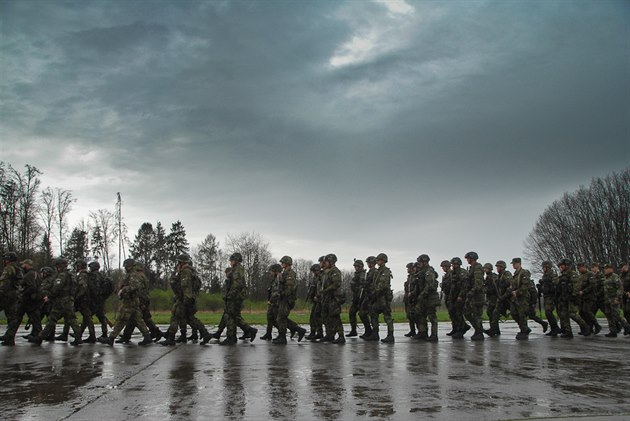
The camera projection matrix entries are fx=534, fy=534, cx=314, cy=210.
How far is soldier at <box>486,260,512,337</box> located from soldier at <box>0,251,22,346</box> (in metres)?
12.7

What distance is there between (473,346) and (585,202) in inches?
2090

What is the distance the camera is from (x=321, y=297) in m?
13.6

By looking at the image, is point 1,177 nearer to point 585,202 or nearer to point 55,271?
point 55,271

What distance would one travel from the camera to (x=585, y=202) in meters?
58.2

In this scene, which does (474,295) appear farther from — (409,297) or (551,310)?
(551,310)

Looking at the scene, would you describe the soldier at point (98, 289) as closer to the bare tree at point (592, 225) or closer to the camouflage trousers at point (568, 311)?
→ the camouflage trousers at point (568, 311)

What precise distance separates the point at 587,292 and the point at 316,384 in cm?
1165

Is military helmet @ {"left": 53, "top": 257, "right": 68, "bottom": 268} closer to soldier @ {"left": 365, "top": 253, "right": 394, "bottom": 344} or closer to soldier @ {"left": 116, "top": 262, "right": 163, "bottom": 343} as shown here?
soldier @ {"left": 116, "top": 262, "right": 163, "bottom": 343}

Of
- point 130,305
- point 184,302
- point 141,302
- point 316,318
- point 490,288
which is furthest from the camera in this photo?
point 490,288

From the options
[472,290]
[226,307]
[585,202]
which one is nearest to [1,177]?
[226,307]

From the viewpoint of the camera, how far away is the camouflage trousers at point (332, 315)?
1314 cm

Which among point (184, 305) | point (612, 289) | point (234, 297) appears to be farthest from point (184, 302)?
point (612, 289)

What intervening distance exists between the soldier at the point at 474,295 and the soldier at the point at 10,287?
37.8 ft

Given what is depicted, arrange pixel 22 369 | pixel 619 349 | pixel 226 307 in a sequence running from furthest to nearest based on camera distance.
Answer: pixel 226 307, pixel 619 349, pixel 22 369
